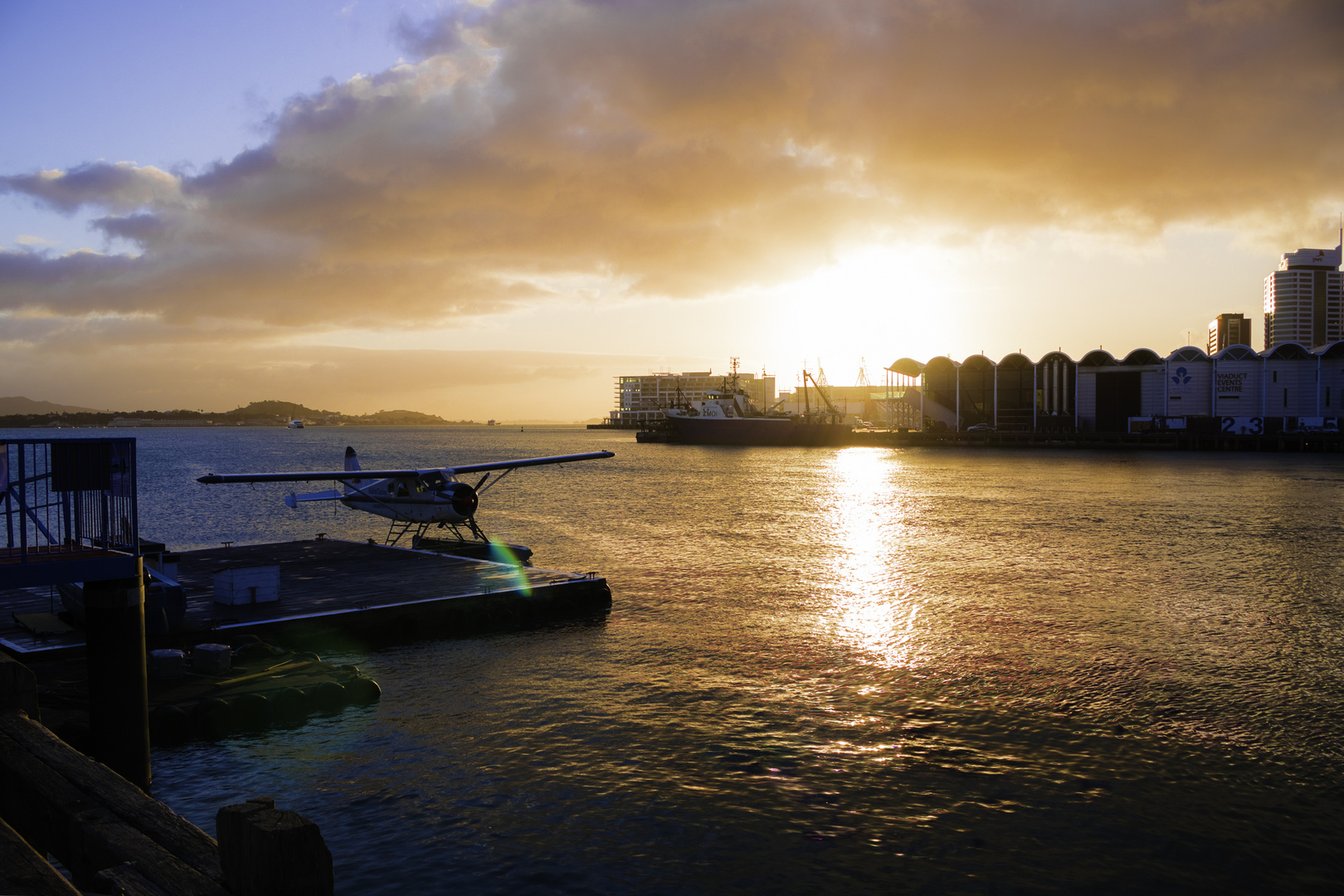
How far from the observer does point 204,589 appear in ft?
57.1

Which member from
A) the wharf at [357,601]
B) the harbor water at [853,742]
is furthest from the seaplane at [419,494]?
the harbor water at [853,742]

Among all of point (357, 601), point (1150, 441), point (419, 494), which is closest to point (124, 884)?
point (357, 601)

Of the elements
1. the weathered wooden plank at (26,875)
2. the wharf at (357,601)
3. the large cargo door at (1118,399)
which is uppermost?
the large cargo door at (1118,399)

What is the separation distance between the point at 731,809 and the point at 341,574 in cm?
1377

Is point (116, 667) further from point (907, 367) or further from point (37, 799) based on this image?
point (907, 367)

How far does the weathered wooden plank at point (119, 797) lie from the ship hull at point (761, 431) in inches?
4565

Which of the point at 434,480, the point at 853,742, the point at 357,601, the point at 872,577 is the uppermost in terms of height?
the point at 434,480

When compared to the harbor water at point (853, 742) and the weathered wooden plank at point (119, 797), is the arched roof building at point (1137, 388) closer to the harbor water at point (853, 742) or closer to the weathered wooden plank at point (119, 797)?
the harbor water at point (853, 742)

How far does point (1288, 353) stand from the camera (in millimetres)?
91625

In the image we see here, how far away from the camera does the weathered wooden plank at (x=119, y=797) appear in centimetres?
438

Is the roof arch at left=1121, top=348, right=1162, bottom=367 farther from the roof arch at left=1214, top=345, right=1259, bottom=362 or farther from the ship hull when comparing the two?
the ship hull

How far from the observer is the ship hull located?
121875 mm

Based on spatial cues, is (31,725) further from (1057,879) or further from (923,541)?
(923,541)

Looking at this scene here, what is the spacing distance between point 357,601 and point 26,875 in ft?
44.0
